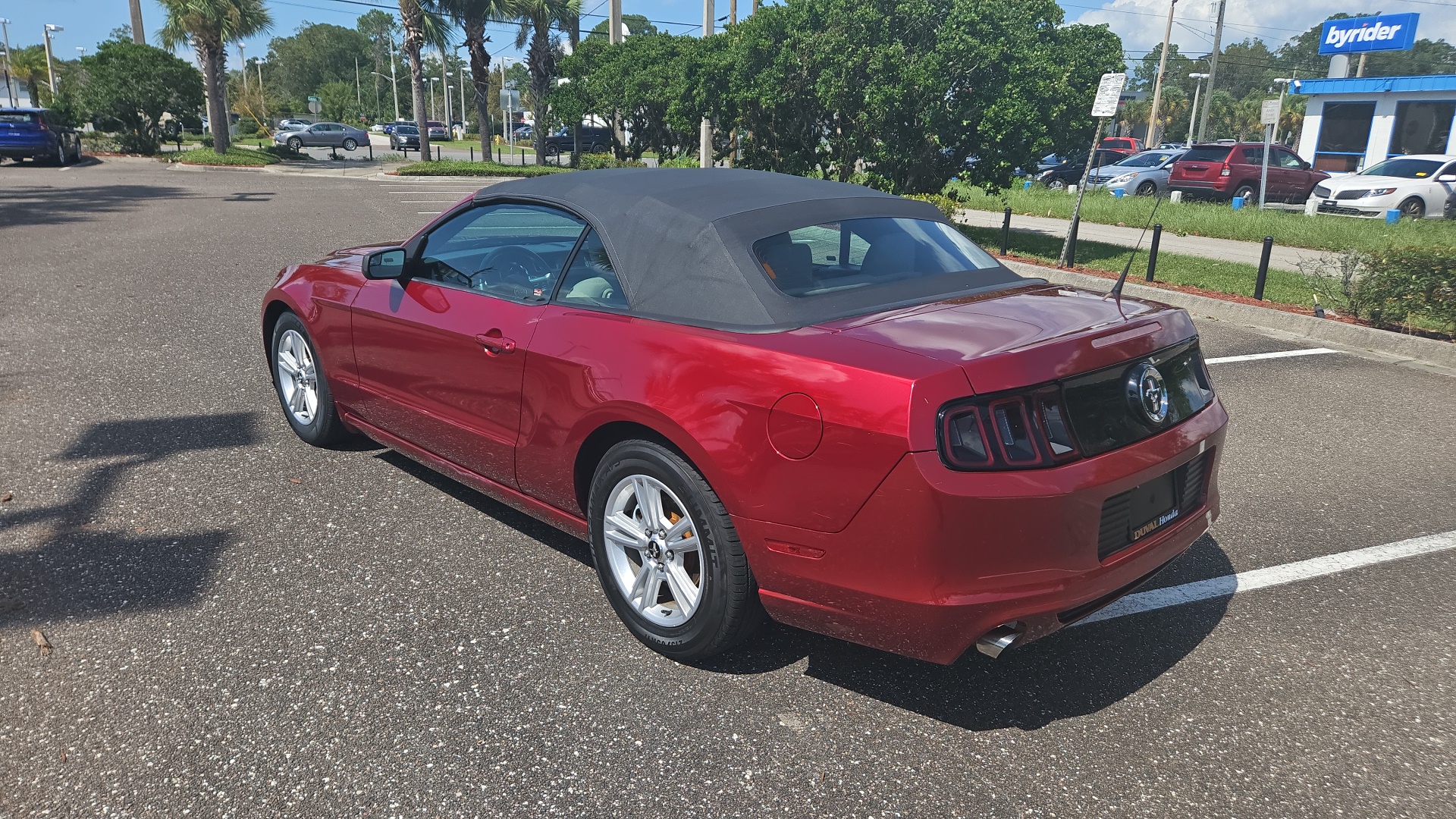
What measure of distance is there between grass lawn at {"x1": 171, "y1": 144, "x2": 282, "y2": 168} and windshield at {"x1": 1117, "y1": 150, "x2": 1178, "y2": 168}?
92.3ft

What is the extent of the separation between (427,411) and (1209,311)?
29.7 ft

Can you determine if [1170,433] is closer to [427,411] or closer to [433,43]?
[427,411]

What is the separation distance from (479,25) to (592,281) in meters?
35.4

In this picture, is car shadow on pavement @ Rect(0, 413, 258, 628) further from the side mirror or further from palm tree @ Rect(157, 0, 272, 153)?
palm tree @ Rect(157, 0, 272, 153)

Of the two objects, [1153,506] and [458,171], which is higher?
[458,171]

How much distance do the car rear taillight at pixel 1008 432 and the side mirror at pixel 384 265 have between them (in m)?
2.79

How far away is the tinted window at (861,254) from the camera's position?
11.2 feet

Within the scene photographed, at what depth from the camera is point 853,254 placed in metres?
3.69

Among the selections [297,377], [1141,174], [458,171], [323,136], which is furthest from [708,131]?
[323,136]

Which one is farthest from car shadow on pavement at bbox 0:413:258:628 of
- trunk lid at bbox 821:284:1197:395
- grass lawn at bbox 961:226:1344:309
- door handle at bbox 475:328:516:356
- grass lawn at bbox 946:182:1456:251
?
grass lawn at bbox 946:182:1456:251

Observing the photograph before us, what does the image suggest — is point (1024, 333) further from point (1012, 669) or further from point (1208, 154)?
point (1208, 154)

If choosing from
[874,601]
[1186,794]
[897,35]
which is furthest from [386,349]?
[897,35]

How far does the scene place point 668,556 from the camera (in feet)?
10.7

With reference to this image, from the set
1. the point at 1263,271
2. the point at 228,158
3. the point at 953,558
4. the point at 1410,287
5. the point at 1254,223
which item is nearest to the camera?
the point at 953,558
